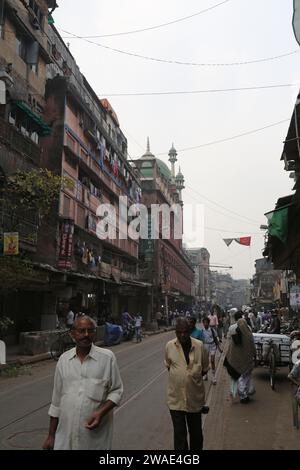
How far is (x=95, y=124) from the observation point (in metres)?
34.2

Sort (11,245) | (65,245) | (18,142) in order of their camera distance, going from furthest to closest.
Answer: (65,245) < (18,142) < (11,245)

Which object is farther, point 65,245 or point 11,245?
point 65,245

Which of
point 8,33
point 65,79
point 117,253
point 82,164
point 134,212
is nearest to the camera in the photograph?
point 8,33

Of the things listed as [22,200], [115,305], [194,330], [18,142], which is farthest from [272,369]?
[115,305]

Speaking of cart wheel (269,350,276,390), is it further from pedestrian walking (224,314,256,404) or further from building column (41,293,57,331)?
building column (41,293,57,331)

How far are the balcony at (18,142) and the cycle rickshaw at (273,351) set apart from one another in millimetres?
14094

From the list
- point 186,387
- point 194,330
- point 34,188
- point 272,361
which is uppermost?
point 34,188

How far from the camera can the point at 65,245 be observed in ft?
83.0

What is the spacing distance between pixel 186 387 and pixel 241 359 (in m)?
4.49

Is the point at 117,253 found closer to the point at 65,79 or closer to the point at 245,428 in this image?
the point at 65,79

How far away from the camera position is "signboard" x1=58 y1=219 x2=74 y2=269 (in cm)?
2498

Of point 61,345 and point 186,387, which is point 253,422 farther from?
point 61,345
